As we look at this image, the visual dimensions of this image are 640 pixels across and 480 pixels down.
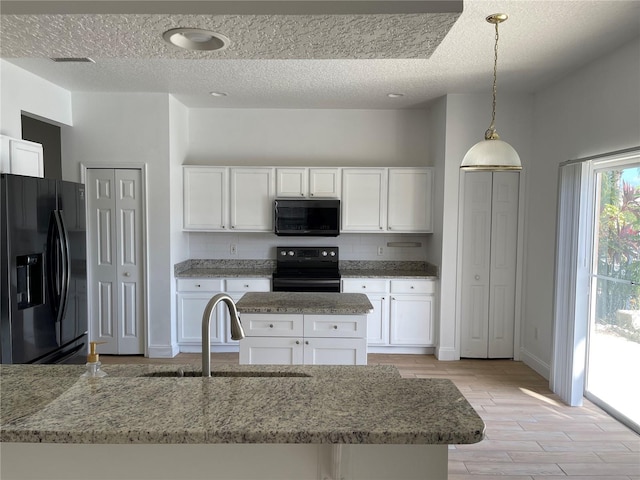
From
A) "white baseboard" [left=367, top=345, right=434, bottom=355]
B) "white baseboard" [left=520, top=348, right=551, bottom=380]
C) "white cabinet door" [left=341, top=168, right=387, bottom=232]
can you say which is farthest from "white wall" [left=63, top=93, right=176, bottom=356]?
"white baseboard" [left=520, top=348, right=551, bottom=380]

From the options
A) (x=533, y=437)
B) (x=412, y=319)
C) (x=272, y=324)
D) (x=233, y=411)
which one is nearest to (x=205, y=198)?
(x=272, y=324)

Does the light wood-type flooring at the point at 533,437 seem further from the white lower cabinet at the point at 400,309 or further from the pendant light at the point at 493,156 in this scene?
the pendant light at the point at 493,156

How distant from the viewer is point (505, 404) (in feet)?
11.5

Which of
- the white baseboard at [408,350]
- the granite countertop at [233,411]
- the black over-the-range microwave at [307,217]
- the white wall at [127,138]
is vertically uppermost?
the white wall at [127,138]

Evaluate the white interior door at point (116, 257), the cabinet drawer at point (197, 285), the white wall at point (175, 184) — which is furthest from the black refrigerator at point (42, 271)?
the cabinet drawer at point (197, 285)

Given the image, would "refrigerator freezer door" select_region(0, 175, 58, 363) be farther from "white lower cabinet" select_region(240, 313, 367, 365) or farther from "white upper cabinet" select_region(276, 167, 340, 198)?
"white upper cabinet" select_region(276, 167, 340, 198)

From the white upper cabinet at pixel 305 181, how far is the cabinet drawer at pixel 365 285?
1047 millimetres

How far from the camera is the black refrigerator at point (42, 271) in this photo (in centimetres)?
275

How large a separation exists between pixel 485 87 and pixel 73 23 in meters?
3.96

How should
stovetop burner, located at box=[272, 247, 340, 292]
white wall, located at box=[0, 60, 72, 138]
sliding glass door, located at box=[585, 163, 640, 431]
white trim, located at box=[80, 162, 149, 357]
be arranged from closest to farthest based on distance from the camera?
sliding glass door, located at box=[585, 163, 640, 431], white wall, located at box=[0, 60, 72, 138], white trim, located at box=[80, 162, 149, 357], stovetop burner, located at box=[272, 247, 340, 292]

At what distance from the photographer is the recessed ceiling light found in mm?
1237

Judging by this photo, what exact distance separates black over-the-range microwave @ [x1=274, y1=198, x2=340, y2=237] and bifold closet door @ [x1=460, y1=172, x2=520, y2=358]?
4.73 feet

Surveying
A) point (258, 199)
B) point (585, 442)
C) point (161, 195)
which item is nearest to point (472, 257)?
point (585, 442)

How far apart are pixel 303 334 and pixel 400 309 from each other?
215 centimetres
